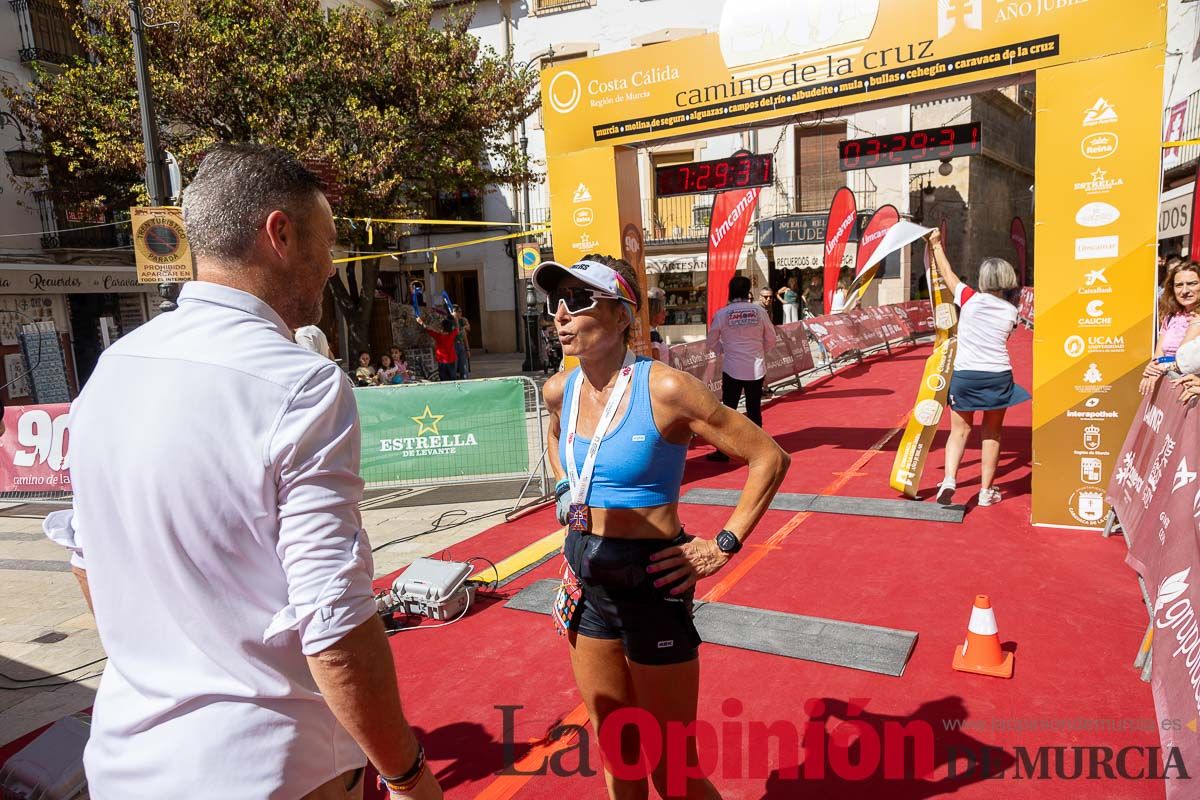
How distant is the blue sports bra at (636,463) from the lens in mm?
2418

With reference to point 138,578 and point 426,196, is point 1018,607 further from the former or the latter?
point 426,196

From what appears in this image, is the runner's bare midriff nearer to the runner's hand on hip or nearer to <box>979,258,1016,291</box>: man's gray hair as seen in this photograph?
the runner's hand on hip

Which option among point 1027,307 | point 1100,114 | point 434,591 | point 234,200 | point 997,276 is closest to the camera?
point 234,200

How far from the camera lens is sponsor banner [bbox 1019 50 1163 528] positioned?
5277mm

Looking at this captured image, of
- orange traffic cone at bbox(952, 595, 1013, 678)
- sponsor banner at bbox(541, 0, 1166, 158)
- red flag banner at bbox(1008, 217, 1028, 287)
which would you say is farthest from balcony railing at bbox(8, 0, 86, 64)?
red flag banner at bbox(1008, 217, 1028, 287)

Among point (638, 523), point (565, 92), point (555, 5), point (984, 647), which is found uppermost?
point (555, 5)

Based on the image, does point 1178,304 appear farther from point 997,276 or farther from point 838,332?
point 838,332

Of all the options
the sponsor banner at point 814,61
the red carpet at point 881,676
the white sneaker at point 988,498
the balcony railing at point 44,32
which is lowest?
the red carpet at point 881,676

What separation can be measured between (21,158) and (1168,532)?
21369 millimetres

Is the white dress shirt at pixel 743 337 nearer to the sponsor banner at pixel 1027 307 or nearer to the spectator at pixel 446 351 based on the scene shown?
the spectator at pixel 446 351

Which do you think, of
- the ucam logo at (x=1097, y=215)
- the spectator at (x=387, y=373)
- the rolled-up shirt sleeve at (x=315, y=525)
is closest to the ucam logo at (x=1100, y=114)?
the ucam logo at (x=1097, y=215)

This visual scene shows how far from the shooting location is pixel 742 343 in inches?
334

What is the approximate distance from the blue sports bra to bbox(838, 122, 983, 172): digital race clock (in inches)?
249

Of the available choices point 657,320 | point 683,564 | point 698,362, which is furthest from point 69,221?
point 683,564
